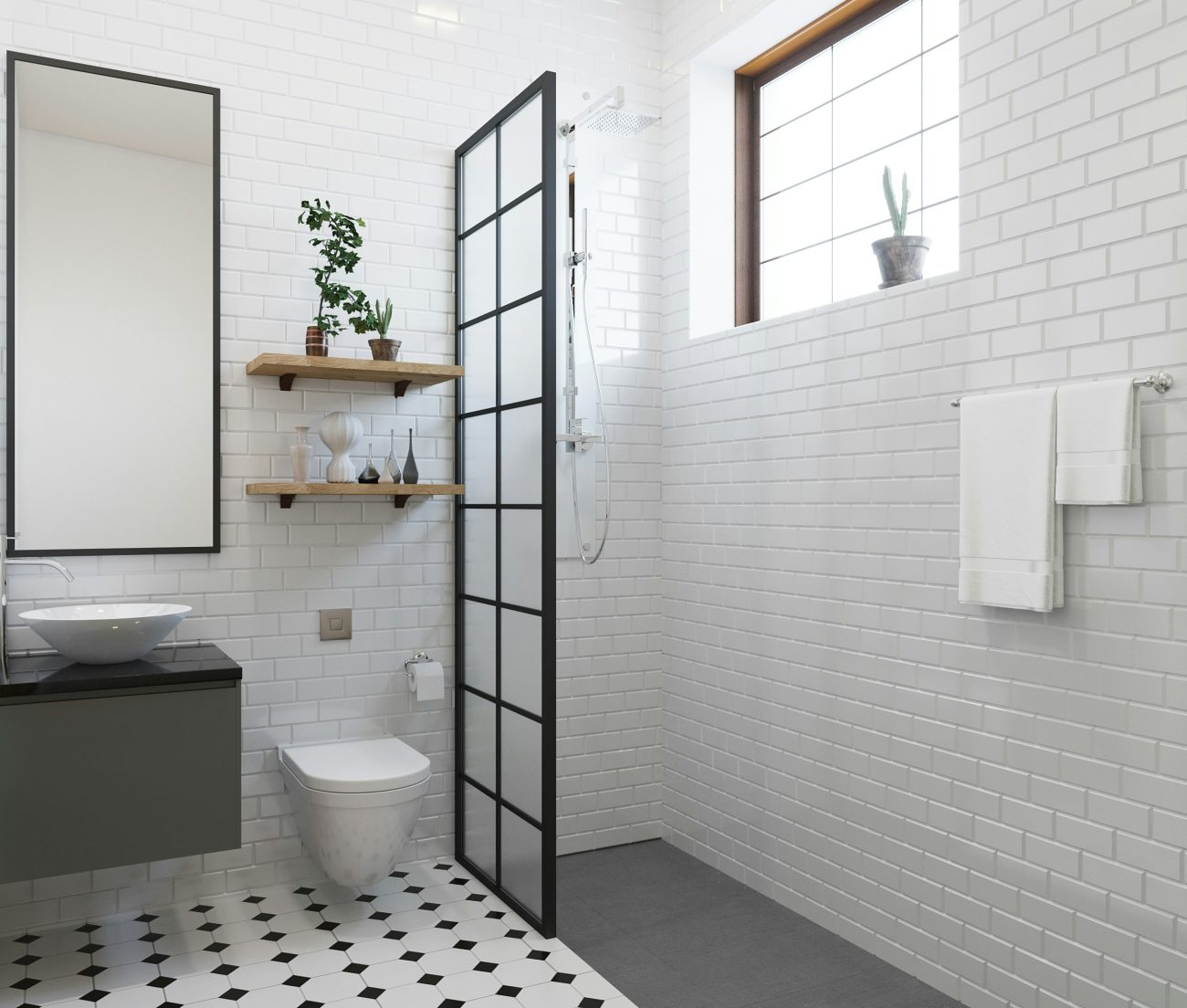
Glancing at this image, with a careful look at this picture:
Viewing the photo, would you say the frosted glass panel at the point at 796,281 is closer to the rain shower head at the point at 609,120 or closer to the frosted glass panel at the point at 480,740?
the rain shower head at the point at 609,120

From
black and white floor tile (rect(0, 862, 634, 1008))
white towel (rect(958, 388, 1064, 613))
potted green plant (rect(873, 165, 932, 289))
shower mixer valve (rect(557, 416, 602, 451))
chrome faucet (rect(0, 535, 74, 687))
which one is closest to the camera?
white towel (rect(958, 388, 1064, 613))

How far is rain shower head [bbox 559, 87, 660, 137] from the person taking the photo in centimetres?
343

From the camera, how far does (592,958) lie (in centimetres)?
285

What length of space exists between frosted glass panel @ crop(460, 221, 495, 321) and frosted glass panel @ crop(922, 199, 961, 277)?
140 cm

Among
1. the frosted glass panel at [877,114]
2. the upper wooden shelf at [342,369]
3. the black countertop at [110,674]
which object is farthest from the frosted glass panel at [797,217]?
the black countertop at [110,674]

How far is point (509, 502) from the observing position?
10.5 ft

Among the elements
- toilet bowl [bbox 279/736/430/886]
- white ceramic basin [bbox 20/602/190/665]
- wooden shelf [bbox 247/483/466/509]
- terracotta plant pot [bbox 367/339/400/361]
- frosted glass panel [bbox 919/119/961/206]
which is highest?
frosted glass panel [bbox 919/119/961/206]

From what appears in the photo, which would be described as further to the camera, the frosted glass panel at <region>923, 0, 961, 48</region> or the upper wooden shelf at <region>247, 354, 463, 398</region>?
the upper wooden shelf at <region>247, 354, 463, 398</region>

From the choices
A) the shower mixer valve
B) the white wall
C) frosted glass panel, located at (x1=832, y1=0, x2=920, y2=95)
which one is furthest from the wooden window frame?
the shower mixer valve

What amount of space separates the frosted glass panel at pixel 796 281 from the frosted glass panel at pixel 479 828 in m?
2.04

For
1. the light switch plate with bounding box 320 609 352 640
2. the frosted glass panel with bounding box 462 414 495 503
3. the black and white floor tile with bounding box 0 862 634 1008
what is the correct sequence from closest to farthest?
1. the black and white floor tile with bounding box 0 862 634 1008
2. the frosted glass panel with bounding box 462 414 495 503
3. the light switch plate with bounding box 320 609 352 640

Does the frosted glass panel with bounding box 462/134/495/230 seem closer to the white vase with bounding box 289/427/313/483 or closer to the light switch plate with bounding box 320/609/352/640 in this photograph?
the white vase with bounding box 289/427/313/483

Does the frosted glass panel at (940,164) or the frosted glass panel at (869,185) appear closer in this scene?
the frosted glass panel at (940,164)

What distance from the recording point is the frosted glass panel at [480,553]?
3.33 metres
